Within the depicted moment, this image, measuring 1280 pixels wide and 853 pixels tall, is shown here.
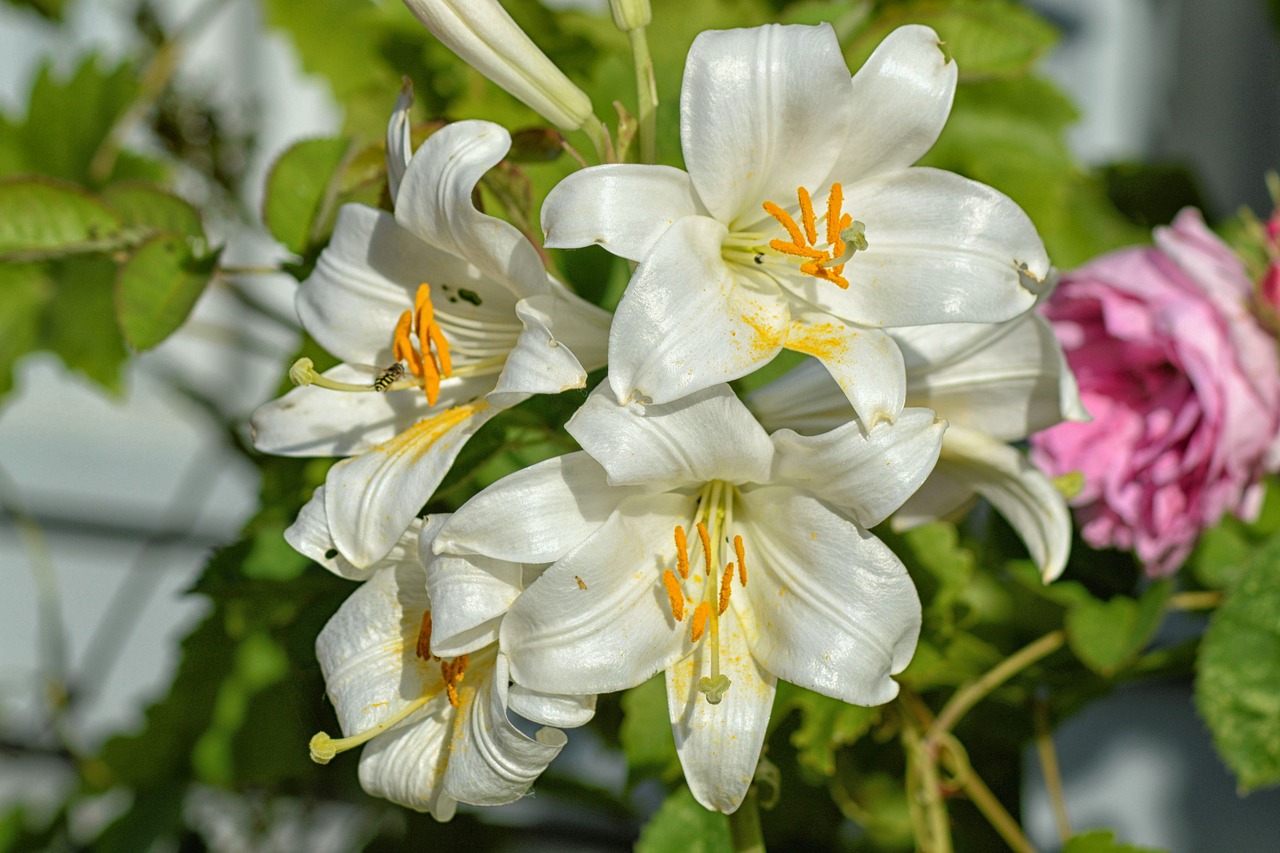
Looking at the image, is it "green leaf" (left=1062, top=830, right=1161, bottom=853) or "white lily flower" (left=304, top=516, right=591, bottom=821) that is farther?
"green leaf" (left=1062, top=830, right=1161, bottom=853)

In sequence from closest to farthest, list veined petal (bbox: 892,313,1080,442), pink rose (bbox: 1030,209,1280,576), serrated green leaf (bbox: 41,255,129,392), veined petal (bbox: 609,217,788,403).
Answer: veined petal (bbox: 609,217,788,403) < veined petal (bbox: 892,313,1080,442) < pink rose (bbox: 1030,209,1280,576) < serrated green leaf (bbox: 41,255,129,392)

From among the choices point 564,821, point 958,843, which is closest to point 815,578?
point 958,843

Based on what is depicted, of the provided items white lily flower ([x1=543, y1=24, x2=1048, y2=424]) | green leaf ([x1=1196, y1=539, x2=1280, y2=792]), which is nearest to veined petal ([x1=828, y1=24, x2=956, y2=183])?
white lily flower ([x1=543, y1=24, x2=1048, y2=424])

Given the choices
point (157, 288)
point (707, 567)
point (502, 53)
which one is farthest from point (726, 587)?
point (157, 288)

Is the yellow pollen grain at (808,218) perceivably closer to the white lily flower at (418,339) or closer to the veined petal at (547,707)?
the white lily flower at (418,339)

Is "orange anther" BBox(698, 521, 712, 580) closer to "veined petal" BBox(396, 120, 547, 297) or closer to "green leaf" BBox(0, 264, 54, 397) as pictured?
"veined petal" BBox(396, 120, 547, 297)

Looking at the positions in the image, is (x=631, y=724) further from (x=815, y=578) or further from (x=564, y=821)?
(x=564, y=821)

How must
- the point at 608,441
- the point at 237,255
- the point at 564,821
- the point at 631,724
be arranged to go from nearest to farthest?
1. the point at 608,441
2. the point at 631,724
3. the point at 564,821
4. the point at 237,255
